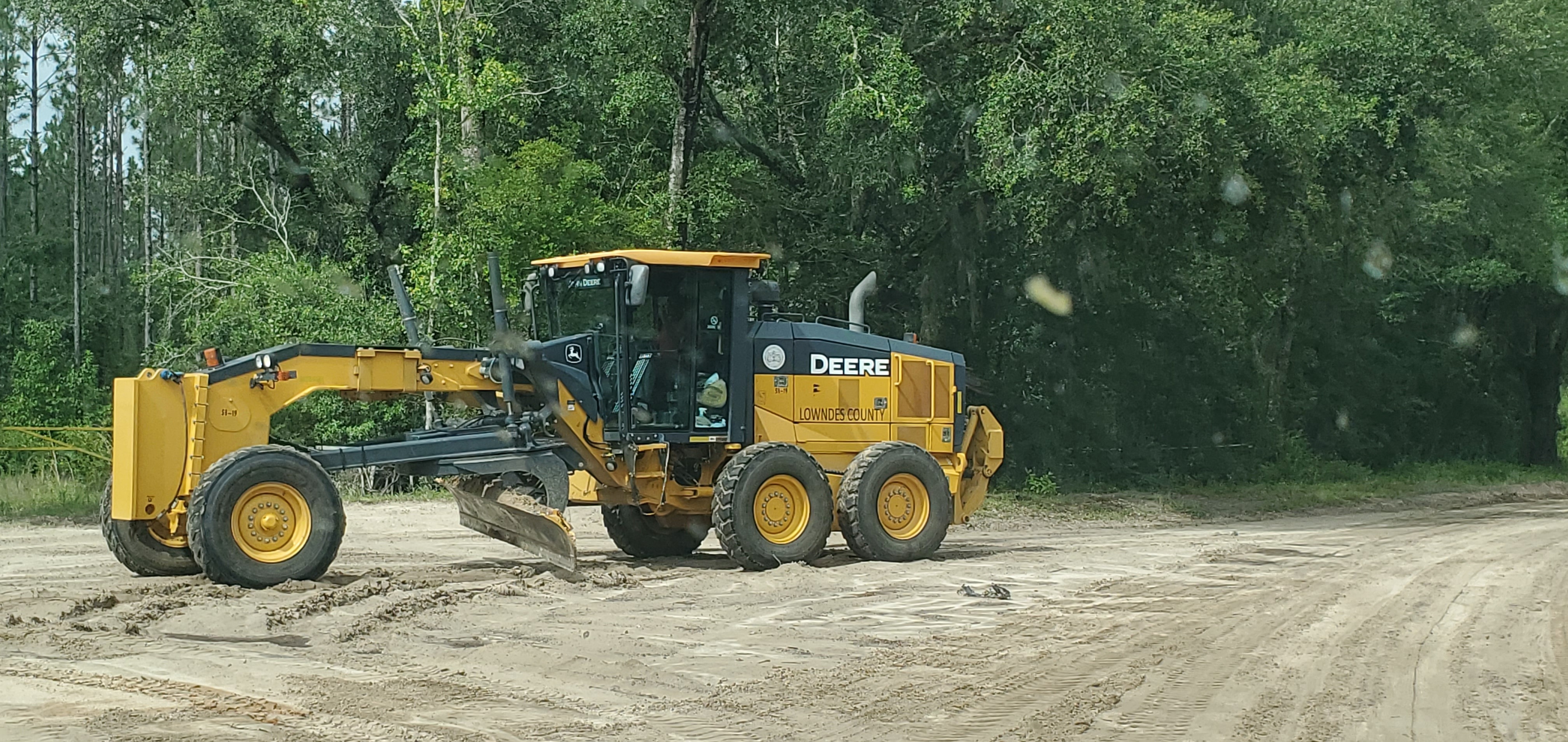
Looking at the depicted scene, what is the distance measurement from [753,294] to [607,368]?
153cm

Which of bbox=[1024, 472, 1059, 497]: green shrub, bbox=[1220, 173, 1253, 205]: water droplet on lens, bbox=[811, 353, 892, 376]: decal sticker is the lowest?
bbox=[1024, 472, 1059, 497]: green shrub

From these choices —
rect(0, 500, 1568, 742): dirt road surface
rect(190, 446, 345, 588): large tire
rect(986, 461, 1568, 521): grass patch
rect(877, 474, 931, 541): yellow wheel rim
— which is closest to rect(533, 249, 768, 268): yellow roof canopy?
rect(877, 474, 931, 541): yellow wheel rim

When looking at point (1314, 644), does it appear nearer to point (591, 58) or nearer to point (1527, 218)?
point (591, 58)

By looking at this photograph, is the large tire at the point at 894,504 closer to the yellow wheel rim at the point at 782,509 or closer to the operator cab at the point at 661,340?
the yellow wheel rim at the point at 782,509

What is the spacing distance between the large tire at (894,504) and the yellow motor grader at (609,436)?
0.06ft

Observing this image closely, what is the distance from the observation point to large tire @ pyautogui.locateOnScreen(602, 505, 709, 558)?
50.7ft

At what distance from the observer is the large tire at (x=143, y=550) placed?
12.0 m

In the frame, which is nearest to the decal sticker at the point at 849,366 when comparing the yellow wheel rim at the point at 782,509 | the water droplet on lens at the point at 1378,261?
the yellow wheel rim at the point at 782,509

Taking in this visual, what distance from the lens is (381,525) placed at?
1856cm

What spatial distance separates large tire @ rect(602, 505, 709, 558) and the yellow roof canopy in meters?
2.60

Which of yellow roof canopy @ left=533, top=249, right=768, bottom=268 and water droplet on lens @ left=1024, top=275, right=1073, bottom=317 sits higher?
water droplet on lens @ left=1024, top=275, right=1073, bottom=317

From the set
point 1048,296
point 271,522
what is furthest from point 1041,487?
point 271,522

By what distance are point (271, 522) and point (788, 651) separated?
14.3 feet

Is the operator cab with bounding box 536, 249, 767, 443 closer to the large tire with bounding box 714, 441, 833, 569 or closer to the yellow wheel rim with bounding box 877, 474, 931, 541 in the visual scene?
the large tire with bounding box 714, 441, 833, 569
